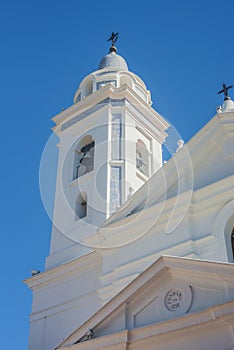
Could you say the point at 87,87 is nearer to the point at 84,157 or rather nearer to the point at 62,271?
the point at 84,157

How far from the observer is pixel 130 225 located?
1345 centimetres

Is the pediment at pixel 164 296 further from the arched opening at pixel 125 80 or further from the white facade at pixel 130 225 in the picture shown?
the arched opening at pixel 125 80

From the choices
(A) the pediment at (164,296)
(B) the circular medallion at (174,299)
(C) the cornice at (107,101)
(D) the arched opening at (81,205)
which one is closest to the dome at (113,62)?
(C) the cornice at (107,101)

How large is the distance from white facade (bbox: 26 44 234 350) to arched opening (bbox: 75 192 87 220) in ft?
0.14

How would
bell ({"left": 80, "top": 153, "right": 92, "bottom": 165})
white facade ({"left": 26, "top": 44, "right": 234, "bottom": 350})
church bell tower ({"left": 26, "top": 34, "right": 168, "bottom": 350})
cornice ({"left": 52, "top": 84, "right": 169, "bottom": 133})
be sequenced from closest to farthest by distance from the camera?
1. white facade ({"left": 26, "top": 44, "right": 234, "bottom": 350})
2. church bell tower ({"left": 26, "top": 34, "right": 168, "bottom": 350})
3. bell ({"left": 80, "top": 153, "right": 92, "bottom": 165})
4. cornice ({"left": 52, "top": 84, "right": 169, "bottom": 133})

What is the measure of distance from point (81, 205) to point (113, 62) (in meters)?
7.16

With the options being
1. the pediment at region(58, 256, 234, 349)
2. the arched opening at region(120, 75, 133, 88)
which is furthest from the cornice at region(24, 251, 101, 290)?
the arched opening at region(120, 75, 133, 88)

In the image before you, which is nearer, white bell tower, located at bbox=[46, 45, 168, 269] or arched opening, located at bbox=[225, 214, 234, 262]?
arched opening, located at bbox=[225, 214, 234, 262]

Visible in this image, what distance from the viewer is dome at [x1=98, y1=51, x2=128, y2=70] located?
71.9 ft

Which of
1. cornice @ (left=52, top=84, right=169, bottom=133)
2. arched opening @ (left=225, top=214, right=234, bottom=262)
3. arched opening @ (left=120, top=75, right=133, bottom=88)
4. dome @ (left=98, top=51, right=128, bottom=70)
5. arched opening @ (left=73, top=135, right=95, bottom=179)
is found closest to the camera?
arched opening @ (left=225, top=214, right=234, bottom=262)

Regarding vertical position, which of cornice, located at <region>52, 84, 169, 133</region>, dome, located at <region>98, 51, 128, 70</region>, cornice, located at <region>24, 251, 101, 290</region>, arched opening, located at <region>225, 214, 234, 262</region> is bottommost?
arched opening, located at <region>225, 214, 234, 262</region>

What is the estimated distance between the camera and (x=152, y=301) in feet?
31.8

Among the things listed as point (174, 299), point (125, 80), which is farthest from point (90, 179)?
point (174, 299)

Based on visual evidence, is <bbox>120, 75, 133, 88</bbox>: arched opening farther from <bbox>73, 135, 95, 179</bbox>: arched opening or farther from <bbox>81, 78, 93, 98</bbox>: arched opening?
<bbox>73, 135, 95, 179</bbox>: arched opening
